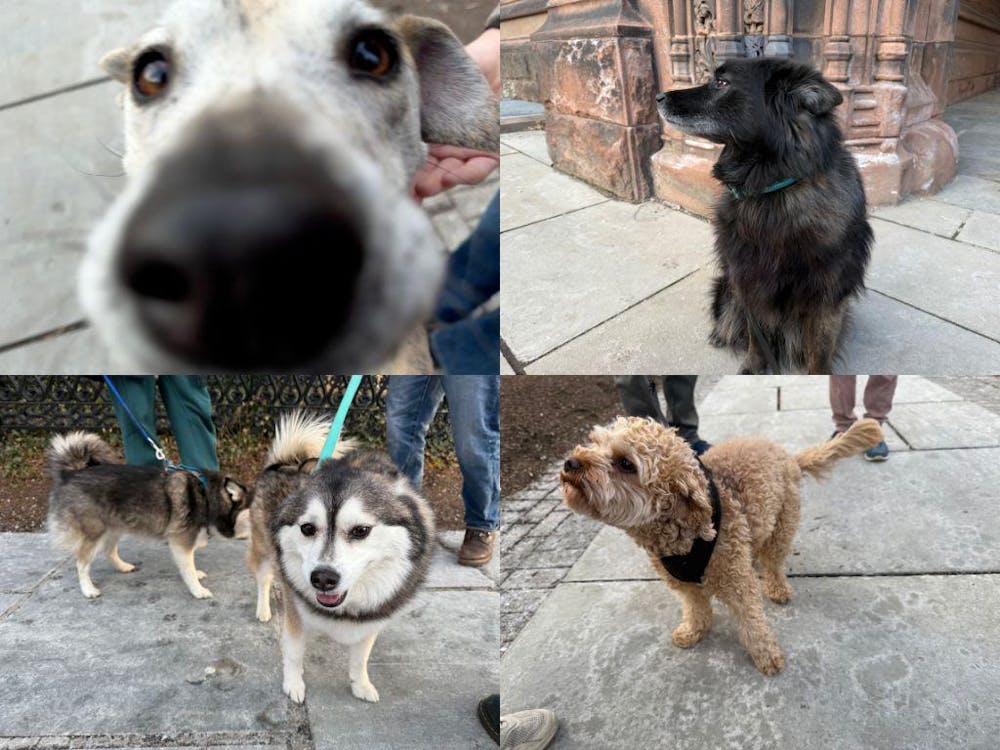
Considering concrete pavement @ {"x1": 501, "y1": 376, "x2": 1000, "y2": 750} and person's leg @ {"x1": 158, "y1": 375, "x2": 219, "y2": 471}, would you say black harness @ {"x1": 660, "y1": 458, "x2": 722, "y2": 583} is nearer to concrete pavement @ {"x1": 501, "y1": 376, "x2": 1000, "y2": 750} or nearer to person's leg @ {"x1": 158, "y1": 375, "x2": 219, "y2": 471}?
concrete pavement @ {"x1": 501, "y1": 376, "x2": 1000, "y2": 750}

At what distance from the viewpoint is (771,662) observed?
2.10 meters

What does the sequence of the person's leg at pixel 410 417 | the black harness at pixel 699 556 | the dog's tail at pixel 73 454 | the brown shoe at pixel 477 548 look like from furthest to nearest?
the brown shoe at pixel 477 548 → the dog's tail at pixel 73 454 → the black harness at pixel 699 556 → the person's leg at pixel 410 417

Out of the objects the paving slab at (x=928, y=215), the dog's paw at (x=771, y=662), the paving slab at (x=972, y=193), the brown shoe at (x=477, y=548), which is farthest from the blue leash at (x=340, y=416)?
the paving slab at (x=972, y=193)

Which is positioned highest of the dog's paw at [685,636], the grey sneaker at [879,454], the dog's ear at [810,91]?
the dog's ear at [810,91]

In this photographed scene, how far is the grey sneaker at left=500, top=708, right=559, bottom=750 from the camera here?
6.20ft

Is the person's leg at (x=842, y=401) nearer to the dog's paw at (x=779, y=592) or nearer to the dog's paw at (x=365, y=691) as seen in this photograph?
the dog's paw at (x=779, y=592)

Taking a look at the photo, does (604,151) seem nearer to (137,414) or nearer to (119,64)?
(137,414)

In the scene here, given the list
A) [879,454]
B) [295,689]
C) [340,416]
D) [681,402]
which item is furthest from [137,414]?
[879,454]

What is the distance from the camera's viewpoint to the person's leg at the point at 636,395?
104 inches

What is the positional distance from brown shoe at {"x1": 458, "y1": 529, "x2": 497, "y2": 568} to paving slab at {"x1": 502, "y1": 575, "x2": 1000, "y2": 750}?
18.2 inches

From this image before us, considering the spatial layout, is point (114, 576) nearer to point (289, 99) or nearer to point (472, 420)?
point (472, 420)

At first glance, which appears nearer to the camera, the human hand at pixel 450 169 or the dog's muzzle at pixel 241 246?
the dog's muzzle at pixel 241 246

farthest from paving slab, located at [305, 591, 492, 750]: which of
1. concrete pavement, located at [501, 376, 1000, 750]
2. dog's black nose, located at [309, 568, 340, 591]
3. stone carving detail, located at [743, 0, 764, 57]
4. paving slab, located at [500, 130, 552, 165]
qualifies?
stone carving detail, located at [743, 0, 764, 57]

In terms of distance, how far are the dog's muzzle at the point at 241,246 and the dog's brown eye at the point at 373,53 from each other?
0.29 meters
